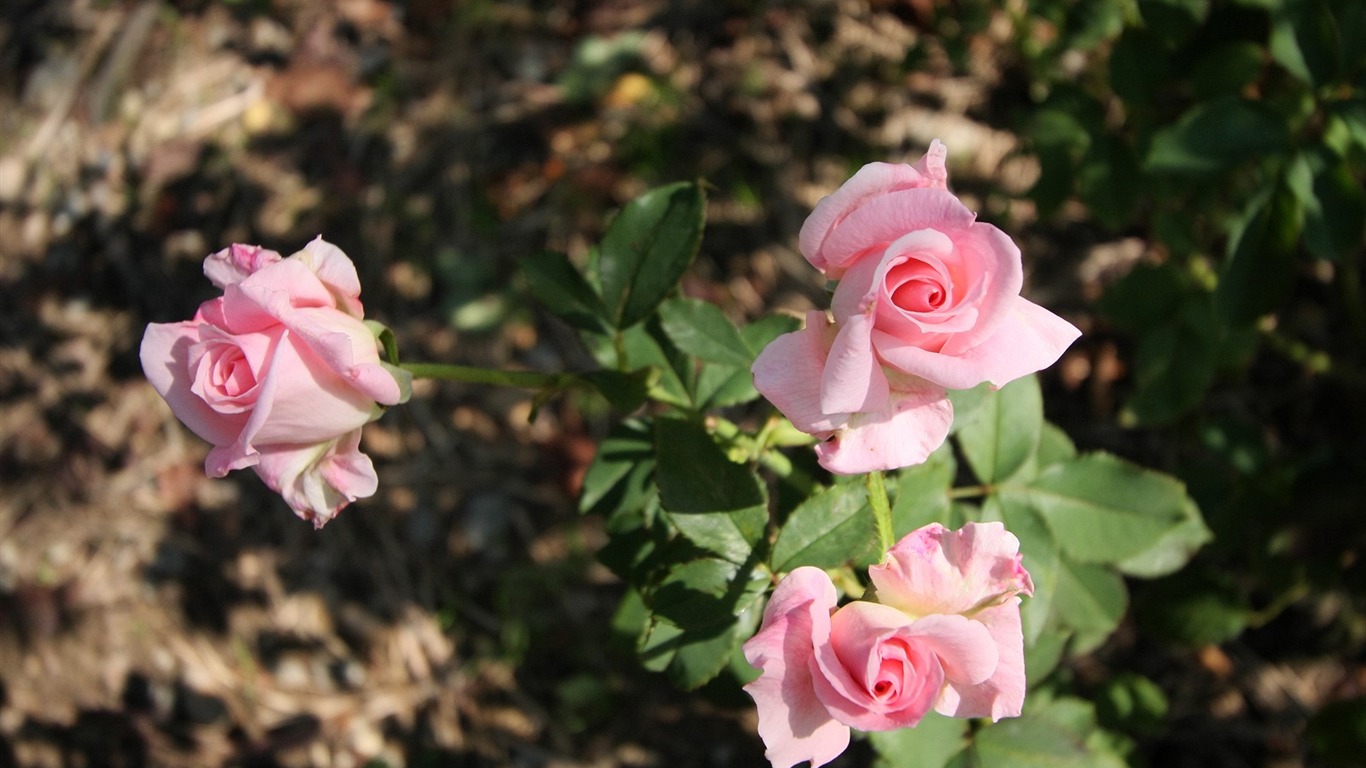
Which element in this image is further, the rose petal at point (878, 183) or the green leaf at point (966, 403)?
the green leaf at point (966, 403)

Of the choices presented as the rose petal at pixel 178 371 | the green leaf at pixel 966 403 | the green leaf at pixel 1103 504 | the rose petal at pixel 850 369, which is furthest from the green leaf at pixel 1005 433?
the rose petal at pixel 178 371

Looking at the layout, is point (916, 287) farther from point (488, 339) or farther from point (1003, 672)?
point (488, 339)

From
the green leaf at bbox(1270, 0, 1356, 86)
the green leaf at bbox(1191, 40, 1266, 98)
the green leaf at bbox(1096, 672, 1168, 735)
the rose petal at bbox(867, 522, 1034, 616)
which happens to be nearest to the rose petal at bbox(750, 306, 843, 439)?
the rose petal at bbox(867, 522, 1034, 616)

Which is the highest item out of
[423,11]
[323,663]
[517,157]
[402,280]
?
[423,11]

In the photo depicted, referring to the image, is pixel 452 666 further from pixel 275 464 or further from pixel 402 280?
pixel 275 464

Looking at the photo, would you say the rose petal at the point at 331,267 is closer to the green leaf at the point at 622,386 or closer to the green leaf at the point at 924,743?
the green leaf at the point at 622,386

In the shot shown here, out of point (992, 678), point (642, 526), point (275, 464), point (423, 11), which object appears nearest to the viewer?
point (992, 678)

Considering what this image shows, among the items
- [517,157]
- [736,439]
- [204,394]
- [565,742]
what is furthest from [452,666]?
[204,394]

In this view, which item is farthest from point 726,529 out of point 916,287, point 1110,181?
point 1110,181
